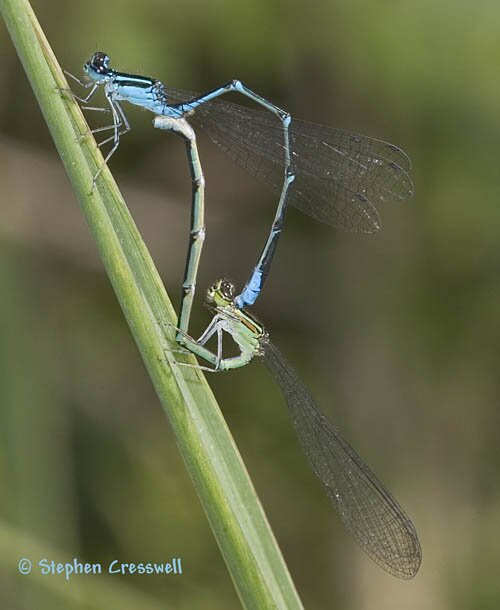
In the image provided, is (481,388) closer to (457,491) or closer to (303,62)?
(457,491)

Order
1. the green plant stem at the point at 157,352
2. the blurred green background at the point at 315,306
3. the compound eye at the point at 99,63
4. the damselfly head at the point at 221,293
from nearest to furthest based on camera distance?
the green plant stem at the point at 157,352, the compound eye at the point at 99,63, the damselfly head at the point at 221,293, the blurred green background at the point at 315,306

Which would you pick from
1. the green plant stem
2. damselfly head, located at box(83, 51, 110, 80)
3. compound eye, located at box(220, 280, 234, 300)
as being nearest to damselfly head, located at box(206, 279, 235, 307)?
compound eye, located at box(220, 280, 234, 300)

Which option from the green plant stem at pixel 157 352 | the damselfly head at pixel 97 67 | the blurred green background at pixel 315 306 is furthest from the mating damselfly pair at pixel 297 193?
the blurred green background at pixel 315 306

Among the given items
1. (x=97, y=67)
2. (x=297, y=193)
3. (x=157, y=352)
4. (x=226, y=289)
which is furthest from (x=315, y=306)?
(x=157, y=352)

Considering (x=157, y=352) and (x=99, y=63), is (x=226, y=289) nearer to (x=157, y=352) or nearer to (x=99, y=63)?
(x=99, y=63)

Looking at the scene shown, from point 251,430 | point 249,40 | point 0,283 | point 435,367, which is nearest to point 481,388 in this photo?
point 435,367

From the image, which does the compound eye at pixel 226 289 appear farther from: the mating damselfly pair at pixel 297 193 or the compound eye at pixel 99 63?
the compound eye at pixel 99 63

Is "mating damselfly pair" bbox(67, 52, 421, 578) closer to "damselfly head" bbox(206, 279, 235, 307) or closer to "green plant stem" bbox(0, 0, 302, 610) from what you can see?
"damselfly head" bbox(206, 279, 235, 307)
